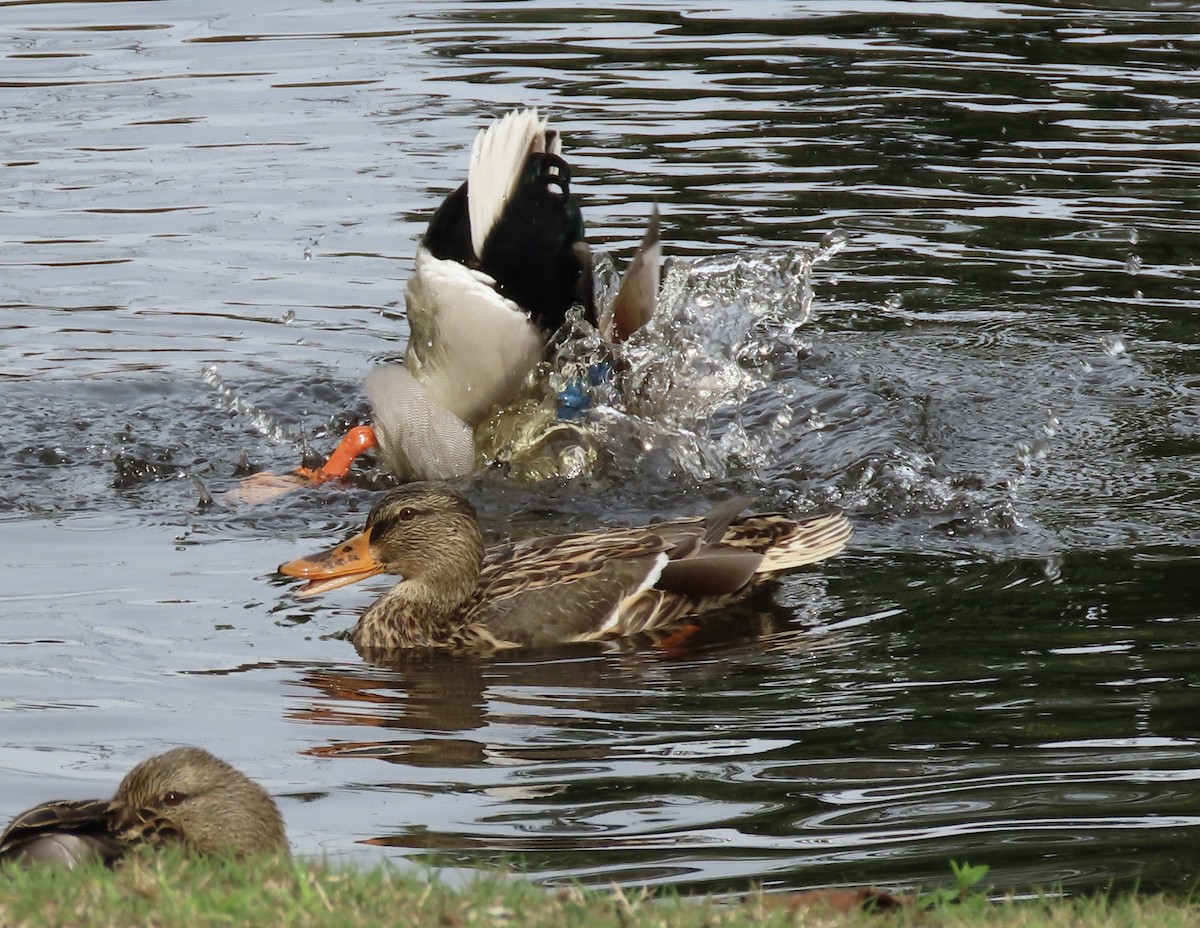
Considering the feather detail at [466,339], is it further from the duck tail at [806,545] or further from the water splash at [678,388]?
the duck tail at [806,545]

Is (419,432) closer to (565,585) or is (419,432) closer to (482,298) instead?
(482,298)

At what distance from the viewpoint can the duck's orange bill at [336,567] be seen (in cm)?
714

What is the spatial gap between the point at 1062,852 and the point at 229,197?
9.09 m

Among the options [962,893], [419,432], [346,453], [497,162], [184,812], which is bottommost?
[346,453]

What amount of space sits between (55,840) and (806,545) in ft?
12.1

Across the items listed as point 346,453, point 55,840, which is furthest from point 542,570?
point 55,840

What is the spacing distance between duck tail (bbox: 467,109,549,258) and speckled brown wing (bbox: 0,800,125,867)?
4.83 m

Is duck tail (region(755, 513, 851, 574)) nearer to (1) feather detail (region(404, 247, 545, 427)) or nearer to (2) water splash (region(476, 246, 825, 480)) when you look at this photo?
(2) water splash (region(476, 246, 825, 480))

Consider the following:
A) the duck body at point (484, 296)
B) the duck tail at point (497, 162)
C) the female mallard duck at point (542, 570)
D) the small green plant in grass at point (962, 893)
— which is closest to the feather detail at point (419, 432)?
the duck body at point (484, 296)

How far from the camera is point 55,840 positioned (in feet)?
14.3

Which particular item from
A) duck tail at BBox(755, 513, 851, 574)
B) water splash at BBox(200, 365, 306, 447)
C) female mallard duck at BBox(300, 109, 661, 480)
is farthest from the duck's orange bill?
water splash at BBox(200, 365, 306, 447)

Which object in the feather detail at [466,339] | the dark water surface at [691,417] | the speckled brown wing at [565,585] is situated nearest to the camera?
the dark water surface at [691,417]

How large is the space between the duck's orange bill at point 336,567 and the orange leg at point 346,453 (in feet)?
5.54

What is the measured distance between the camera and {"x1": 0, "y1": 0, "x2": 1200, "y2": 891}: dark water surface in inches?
212
